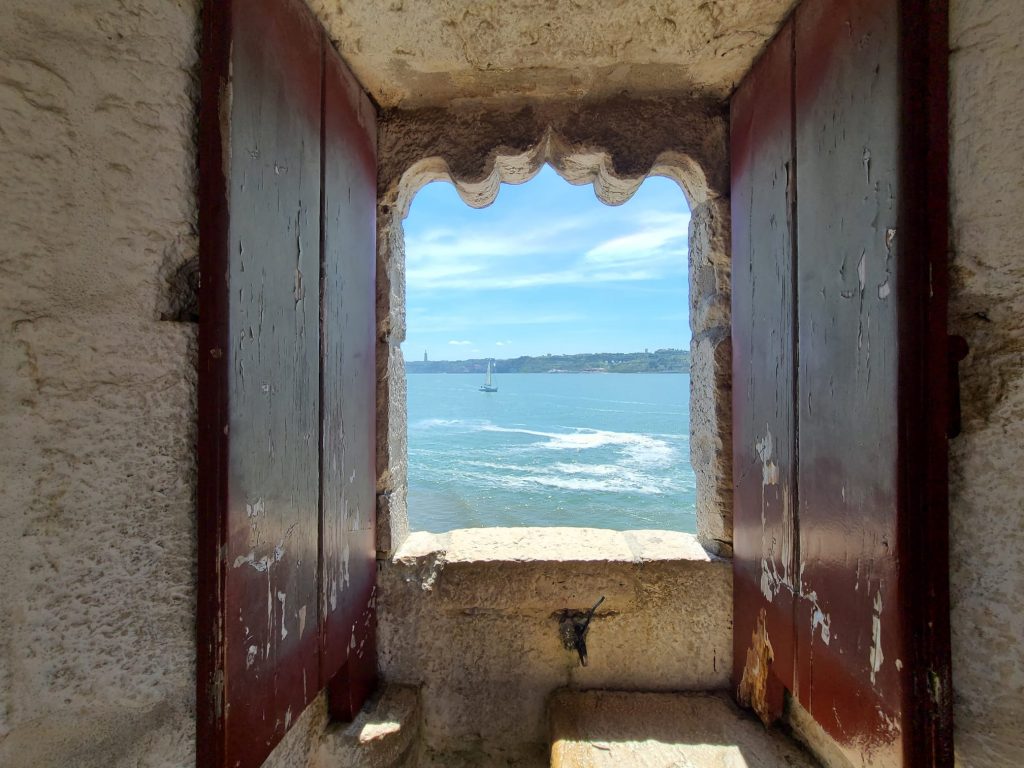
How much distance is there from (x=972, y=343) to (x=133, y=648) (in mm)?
1343

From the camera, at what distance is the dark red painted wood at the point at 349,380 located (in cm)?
108

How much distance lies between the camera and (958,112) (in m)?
0.65

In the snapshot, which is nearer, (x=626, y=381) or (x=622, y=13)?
(x=622, y=13)

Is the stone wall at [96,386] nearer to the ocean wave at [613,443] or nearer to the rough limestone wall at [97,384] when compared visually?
the rough limestone wall at [97,384]

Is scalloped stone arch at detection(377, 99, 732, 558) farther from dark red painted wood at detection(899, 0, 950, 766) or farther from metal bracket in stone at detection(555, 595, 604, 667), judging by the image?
dark red painted wood at detection(899, 0, 950, 766)

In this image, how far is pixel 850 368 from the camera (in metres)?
0.81

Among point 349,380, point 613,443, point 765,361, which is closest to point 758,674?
point 765,361

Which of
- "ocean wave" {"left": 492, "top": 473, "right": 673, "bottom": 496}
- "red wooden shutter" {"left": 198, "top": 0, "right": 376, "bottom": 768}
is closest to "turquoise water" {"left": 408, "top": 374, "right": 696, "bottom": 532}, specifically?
"ocean wave" {"left": 492, "top": 473, "right": 673, "bottom": 496}

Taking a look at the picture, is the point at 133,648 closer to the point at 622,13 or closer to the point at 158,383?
the point at 158,383

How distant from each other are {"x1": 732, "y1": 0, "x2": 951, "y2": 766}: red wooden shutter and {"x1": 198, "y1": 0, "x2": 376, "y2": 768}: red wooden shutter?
107 centimetres

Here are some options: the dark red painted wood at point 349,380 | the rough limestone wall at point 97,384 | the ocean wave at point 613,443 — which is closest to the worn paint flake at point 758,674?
the dark red painted wood at point 349,380

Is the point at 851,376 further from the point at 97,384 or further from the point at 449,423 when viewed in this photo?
the point at 449,423

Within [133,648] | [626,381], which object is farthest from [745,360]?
[626,381]

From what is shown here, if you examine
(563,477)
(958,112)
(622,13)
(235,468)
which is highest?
(622,13)
